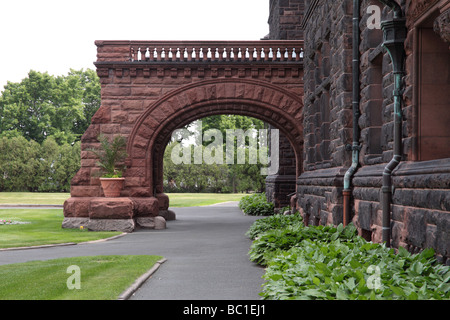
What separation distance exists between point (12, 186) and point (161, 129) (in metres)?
38.2

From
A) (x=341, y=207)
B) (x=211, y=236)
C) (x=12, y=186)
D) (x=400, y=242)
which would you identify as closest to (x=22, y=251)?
(x=211, y=236)

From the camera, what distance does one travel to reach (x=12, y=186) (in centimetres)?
5056

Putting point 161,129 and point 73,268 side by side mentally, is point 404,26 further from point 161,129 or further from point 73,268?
point 161,129

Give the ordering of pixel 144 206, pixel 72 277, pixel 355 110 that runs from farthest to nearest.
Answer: pixel 144 206
pixel 355 110
pixel 72 277

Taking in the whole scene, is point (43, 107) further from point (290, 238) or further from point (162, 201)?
point (290, 238)

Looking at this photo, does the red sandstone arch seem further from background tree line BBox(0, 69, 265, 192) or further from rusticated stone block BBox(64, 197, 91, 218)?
background tree line BBox(0, 69, 265, 192)

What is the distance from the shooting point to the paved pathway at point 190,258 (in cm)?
694

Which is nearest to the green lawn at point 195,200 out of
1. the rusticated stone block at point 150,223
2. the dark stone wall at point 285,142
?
the dark stone wall at point 285,142

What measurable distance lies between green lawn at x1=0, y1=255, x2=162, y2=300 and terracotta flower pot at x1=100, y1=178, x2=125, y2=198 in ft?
23.1

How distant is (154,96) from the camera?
17531 millimetres

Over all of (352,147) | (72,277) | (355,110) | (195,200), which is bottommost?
(195,200)

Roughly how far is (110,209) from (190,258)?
22.4 ft

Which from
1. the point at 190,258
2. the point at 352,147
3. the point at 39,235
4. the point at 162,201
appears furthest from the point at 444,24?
the point at 162,201

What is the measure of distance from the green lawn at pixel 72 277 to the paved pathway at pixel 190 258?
377mm
